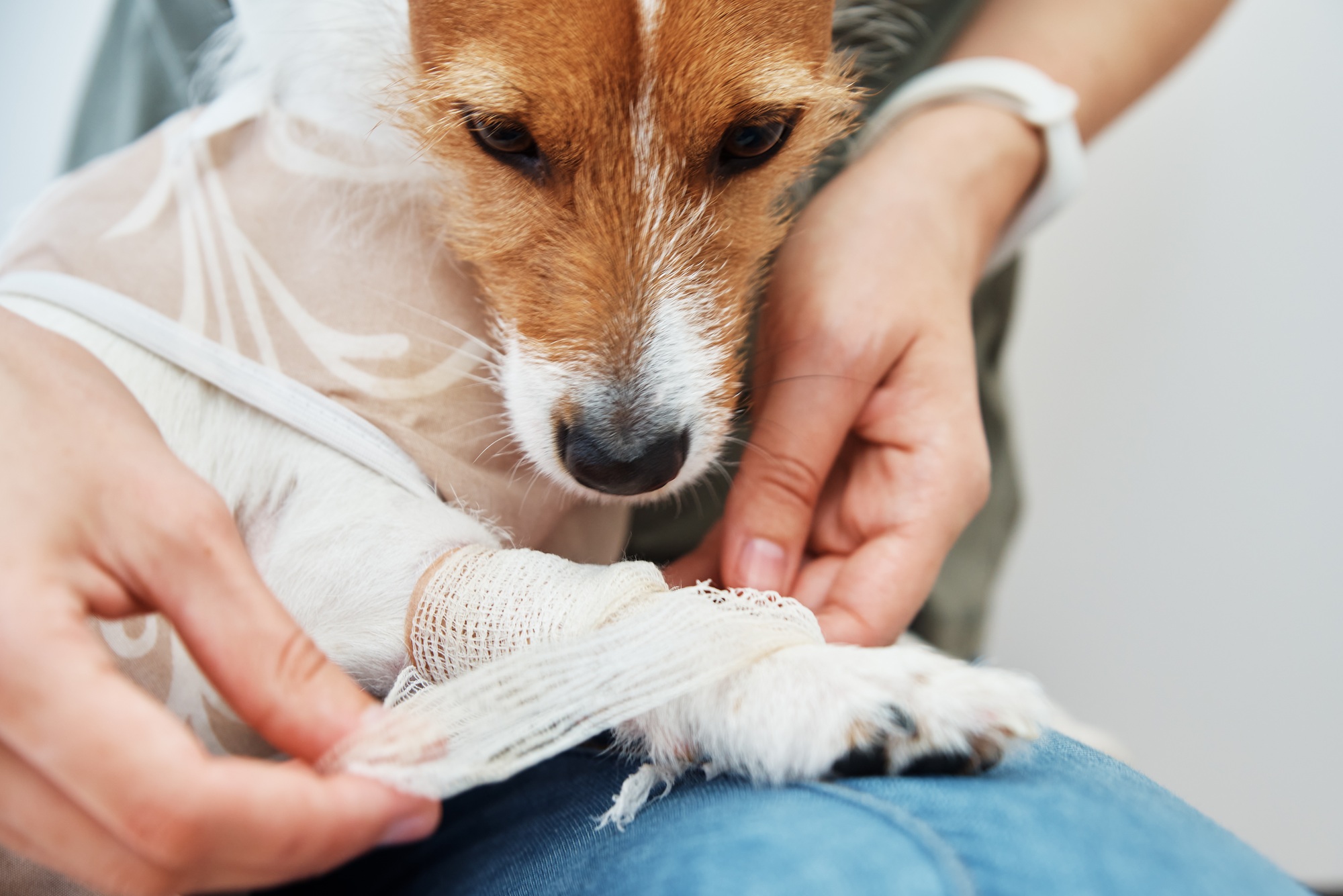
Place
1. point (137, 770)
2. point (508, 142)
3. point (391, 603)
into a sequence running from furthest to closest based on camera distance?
point (508, 142) → point (391, 603) → point (137, 770)

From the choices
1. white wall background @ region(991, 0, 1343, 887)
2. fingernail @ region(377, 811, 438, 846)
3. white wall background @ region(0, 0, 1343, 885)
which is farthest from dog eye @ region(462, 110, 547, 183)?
white wall background @ region(991, 0, 1343, 887)

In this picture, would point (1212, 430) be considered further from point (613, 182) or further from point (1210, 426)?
point (613, 182)

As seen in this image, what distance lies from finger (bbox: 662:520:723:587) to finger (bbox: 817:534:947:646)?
17cm

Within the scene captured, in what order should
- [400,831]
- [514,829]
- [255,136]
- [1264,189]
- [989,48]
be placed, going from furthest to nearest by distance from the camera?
[1264,189] < [989,48] < [255,136] < [514,829] < [400,831]

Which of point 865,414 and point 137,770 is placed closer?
point 137,770

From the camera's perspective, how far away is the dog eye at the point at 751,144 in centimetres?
110

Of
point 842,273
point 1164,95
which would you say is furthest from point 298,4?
point 1164,95

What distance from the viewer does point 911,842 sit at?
2.42 ft

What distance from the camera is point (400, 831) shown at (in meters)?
0.68

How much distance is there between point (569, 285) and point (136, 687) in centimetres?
67

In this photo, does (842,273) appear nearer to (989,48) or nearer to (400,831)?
(989,48)

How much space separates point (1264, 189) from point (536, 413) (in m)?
2.19

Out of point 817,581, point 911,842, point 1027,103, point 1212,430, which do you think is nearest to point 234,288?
point 817,581

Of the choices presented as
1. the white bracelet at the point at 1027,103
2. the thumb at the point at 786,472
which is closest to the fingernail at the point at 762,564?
the thumb at the point at 786,472
